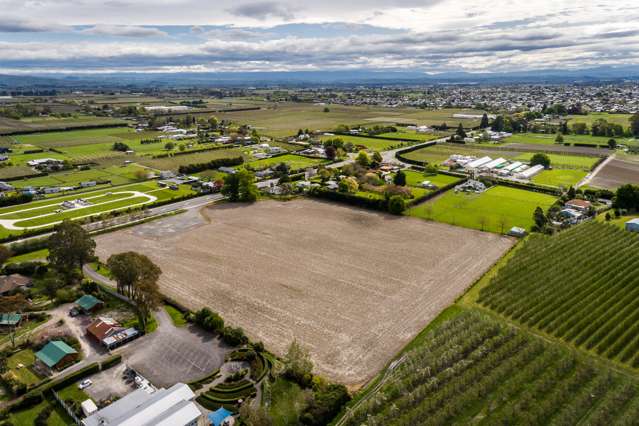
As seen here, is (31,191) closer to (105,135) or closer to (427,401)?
(105,135)

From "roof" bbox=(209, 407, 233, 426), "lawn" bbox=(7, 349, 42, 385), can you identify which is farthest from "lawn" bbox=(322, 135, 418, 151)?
"roof" bbox=(209, 407, 233, 426)

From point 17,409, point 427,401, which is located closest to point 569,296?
point 427,401

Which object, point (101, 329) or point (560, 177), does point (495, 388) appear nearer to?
point (101, 329)

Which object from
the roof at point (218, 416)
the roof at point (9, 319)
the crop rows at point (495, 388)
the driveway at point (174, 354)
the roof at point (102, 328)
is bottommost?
the driveway at point (174, 354)

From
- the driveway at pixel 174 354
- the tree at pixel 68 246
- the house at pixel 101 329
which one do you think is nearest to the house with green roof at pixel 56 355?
the house at pixel 101 329

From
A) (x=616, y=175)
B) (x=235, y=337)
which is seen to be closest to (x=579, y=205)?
(x=616, y=175)

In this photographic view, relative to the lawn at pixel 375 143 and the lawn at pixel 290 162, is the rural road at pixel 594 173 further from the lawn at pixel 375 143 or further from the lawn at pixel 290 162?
the lawn at pixel 290 162
